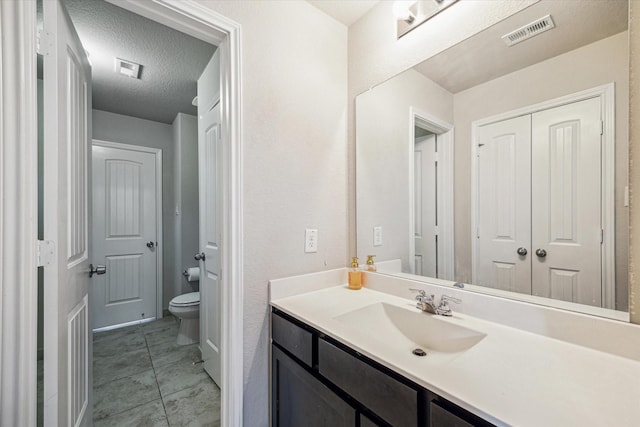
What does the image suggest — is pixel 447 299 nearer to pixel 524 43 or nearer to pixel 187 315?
pixel 524 43

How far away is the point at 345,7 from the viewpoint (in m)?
1.47

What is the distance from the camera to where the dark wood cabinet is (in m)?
0.66

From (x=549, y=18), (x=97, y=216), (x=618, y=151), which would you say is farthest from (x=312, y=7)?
(x=97, y=216)

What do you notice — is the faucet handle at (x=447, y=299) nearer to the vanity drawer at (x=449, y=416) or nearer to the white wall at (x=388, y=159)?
the white wall at (x=388, y=159)

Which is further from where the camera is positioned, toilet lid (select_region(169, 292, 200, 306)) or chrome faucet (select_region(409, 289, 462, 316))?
toilet lid (select_region(169, 292, 200, 306))

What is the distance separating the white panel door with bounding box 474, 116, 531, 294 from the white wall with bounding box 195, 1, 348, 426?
74 centimetres

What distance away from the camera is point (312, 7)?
1469 millimetres

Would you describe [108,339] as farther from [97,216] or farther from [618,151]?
[618,151]

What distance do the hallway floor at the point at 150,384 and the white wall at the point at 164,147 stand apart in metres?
0.87

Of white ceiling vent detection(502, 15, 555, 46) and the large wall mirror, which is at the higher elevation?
white ceiling vent detection(502, 15, 555, 46)

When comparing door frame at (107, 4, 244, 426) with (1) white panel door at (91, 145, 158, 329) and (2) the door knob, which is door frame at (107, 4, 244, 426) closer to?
(2) the door knob

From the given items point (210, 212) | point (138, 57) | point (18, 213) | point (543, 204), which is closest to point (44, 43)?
point (18, 213)

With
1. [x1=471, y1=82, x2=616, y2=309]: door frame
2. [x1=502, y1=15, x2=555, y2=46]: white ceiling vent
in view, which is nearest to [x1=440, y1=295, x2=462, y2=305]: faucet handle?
[x1=471, y1=82, x2=616, y2=309]: door frame

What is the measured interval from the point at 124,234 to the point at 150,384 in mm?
1871
